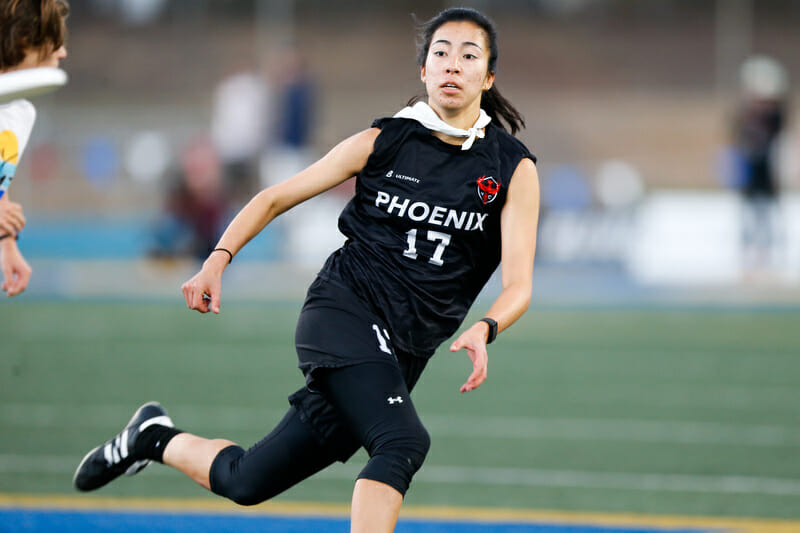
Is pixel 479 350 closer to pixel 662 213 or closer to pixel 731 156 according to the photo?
pixel 662 213

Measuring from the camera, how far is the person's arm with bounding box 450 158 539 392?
4.19 meters

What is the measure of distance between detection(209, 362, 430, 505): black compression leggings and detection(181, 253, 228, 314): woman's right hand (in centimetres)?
45

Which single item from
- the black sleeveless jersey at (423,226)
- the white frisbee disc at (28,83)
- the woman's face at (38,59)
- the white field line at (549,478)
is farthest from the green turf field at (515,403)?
the white frisbee disc at (28,83)

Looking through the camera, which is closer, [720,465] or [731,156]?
[720,465]

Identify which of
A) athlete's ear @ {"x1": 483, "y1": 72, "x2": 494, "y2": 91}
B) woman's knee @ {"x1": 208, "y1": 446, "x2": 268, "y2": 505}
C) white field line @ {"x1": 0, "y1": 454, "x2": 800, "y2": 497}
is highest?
athlete's ear @ {"x1": 483, "y1": 72, "x2": 494, "y2": 91}

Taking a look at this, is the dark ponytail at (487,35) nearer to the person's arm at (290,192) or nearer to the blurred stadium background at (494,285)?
the person's arm at (290,192)

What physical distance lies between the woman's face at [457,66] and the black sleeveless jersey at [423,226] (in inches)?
5.6

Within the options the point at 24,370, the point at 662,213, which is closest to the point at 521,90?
the point at 662,213

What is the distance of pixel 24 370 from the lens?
32.2 feet

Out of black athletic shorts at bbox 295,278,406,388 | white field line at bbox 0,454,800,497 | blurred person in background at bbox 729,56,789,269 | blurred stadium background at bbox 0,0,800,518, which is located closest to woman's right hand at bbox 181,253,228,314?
black athletic shorts at bbox 295,278,406,388

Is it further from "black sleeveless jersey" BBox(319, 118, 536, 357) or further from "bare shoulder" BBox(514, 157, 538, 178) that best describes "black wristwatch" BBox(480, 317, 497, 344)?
"bare shoulder" BBox(514, 157, 538, 178)

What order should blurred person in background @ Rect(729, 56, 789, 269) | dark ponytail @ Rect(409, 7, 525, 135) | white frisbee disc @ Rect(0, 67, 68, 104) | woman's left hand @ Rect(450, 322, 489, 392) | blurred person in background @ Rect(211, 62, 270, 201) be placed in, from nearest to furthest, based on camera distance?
white frisbee disc @ Rect(0, 67, 68, 104), woman's left hand @ Rect(450, 322, 489, 392), dark ponytail @ Rect(409, 7, 525, 135), blurred person in background @ Rect(729, 56, 789, 269), blurred person in background @ Rect(211, 62, 270, 201)

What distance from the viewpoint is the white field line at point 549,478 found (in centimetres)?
650

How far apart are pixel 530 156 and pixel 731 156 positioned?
15120mm
